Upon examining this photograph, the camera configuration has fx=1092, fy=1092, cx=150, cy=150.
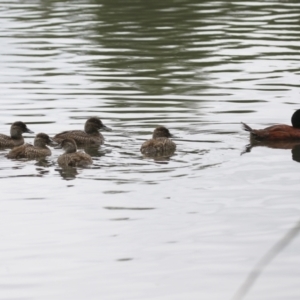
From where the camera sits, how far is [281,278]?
7.95 m

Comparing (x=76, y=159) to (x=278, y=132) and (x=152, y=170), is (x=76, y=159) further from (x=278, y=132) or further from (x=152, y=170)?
(x=278, y=132)

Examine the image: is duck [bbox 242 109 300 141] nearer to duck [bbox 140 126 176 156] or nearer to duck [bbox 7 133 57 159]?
duck [bbox 140 126 176 156]

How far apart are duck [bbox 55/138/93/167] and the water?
0.44 ft

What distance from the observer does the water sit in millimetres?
8148

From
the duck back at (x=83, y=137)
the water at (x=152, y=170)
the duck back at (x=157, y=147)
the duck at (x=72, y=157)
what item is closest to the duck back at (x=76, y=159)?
the duck at (x=72, y=157)

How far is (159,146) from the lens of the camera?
39.8ft

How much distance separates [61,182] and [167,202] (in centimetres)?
149

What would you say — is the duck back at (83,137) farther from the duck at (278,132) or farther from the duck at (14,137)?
the duck at (278,132)

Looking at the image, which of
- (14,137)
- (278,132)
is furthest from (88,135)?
(278,132)

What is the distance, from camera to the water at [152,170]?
321 inches

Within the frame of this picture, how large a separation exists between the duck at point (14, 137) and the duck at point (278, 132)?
8.94 ft

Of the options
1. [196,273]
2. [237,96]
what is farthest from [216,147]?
[196,273]

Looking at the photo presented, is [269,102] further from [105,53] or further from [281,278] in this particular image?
[281,278]

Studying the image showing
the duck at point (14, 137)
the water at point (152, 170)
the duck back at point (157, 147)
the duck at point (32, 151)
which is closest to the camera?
the water at point (152, 170)
